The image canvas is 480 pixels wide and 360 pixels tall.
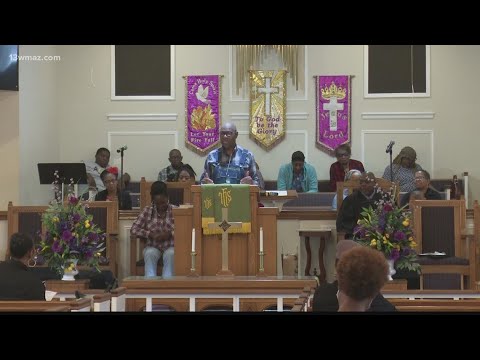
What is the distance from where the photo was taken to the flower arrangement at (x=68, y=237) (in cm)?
935

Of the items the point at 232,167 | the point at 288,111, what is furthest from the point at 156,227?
the point at 288,111

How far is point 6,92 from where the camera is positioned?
45.1 feet

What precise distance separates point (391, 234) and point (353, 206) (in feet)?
4.17

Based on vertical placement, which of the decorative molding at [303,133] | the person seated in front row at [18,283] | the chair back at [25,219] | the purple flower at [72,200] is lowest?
the person seated in front row at [18,283]

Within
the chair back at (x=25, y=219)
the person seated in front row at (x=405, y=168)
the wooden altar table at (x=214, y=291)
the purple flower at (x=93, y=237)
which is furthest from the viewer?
the person seated in front row at (x=405, y=168)

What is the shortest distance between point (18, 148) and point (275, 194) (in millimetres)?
5376

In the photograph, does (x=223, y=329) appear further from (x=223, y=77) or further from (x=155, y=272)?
(x=223, y=77)

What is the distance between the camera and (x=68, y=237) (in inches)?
369

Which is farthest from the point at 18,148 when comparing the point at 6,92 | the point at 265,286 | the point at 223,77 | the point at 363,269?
the point at 363,269

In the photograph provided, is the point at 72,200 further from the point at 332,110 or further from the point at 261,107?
the point at 332,110

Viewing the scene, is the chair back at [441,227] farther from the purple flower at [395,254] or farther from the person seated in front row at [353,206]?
the purple flower at [395,254]

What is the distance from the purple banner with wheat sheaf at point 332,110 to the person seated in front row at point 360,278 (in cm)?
1075

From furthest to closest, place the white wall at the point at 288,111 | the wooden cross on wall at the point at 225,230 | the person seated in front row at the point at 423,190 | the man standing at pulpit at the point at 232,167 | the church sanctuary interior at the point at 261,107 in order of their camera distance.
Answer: the white wall at the point at 288,111, the church sanctuary interior at the point at 261,107, the person seated in front row at the point at 423,190, the man standing at pulpit at the point at 232,167, the wooden cross on wall at the point at 225,230

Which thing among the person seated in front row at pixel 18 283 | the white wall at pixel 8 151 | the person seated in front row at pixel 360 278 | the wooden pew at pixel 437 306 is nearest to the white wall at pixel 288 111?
the white wall at pixel 8 151
